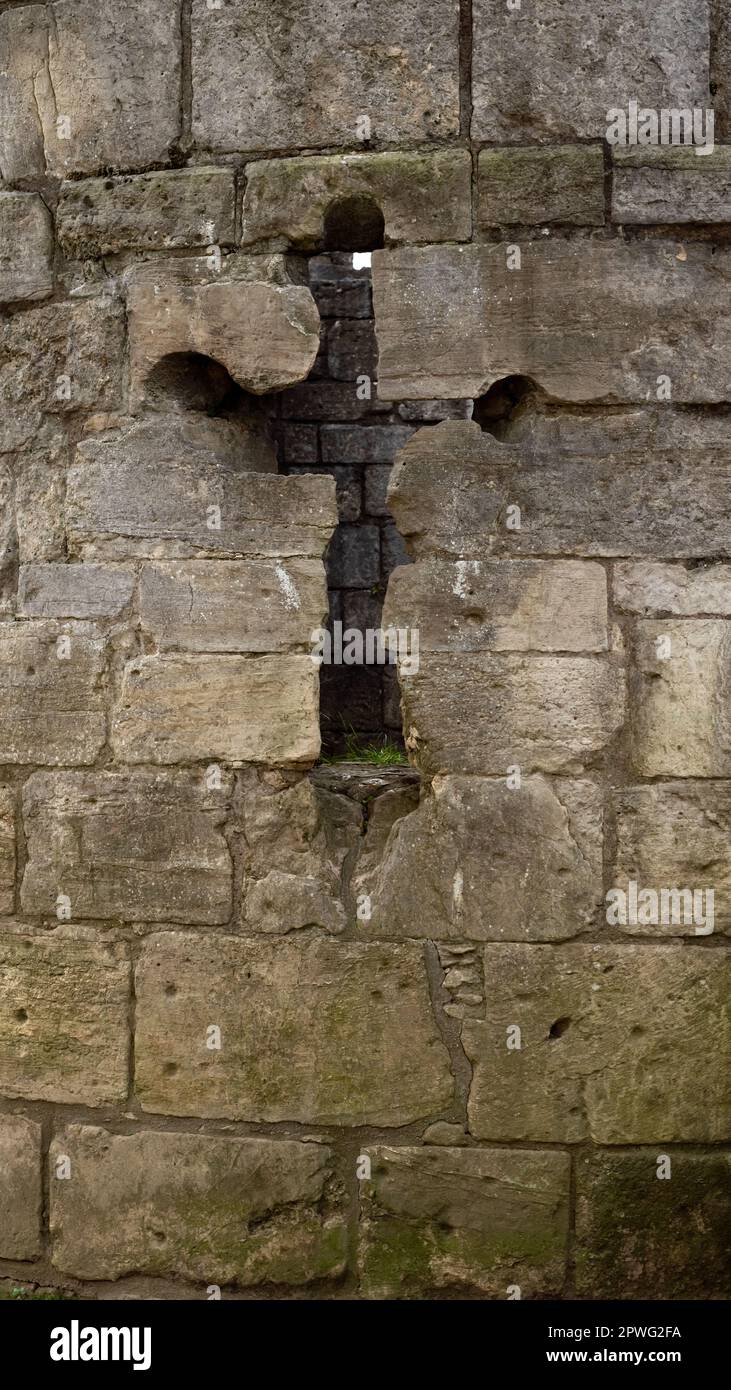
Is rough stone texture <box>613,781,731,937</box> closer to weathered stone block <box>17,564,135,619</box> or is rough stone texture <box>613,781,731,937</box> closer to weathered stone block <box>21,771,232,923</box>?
weathered stone block <box>21,771,232,923</box>

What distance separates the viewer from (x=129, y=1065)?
373 cm

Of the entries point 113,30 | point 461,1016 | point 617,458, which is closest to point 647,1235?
point 461,1016

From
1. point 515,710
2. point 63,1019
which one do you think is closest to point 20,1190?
point 63,1019

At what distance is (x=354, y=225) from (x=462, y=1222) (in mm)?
3029

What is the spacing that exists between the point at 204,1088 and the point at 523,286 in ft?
8.43

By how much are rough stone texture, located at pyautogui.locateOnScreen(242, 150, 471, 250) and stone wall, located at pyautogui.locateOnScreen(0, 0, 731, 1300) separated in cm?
1

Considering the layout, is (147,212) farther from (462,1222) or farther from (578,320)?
(462,1222)

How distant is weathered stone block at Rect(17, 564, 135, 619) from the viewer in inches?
147

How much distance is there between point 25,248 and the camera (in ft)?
12.8

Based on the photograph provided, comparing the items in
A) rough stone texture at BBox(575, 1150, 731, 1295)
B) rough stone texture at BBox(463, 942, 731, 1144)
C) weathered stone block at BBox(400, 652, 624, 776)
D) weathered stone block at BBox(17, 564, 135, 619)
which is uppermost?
weathered stone block at BBox(17, 564, 135, 619)

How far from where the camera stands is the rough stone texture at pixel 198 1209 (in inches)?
143

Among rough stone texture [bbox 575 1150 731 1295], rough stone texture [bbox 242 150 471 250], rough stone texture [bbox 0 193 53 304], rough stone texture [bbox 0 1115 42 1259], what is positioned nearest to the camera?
rough stone texture [bbox 575 1150 731 1295]

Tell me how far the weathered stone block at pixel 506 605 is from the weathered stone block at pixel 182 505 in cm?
37

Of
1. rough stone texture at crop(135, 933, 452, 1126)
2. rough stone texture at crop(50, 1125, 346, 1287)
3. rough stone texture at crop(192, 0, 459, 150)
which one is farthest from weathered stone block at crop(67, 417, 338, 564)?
rough stone texture at crop(50, 1125, 346, 1287)
